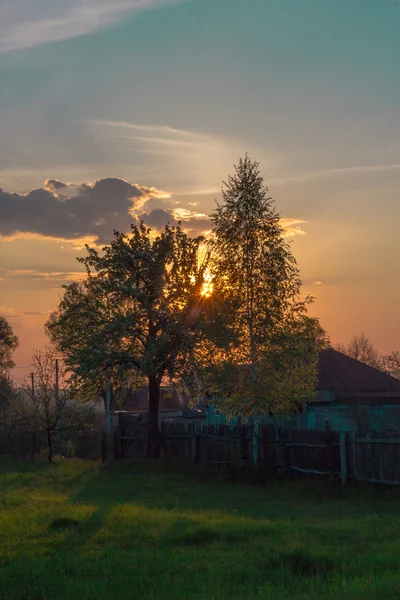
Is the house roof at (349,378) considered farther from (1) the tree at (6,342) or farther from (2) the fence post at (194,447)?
(1) the tree at (6,342)

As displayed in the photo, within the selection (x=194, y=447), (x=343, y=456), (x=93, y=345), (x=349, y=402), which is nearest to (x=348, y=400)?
(x=349, y=402)

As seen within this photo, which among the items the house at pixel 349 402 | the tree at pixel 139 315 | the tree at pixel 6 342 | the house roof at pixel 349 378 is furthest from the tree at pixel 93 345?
the tree at pixel 6 342

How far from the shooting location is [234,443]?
33688mm

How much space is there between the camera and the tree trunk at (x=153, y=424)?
136 feet

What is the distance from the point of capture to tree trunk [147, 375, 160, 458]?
41.4m

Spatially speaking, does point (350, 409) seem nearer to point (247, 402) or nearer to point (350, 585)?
point (247, 402)

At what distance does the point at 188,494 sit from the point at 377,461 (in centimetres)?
660

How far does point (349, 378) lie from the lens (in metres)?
49.1

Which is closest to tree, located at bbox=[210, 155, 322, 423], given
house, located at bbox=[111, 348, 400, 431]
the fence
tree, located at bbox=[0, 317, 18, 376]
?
the fence

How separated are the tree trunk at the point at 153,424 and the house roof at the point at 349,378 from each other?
11.3 metres

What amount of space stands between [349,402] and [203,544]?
34.4 m

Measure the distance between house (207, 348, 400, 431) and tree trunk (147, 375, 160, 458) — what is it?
316 inches

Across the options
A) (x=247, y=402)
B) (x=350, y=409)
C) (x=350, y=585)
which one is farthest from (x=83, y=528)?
(x=350, y=409)

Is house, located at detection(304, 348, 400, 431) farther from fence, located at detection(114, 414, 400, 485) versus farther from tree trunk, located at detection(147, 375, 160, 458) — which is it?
fence, located at detection(114, 414, 400, 485)
